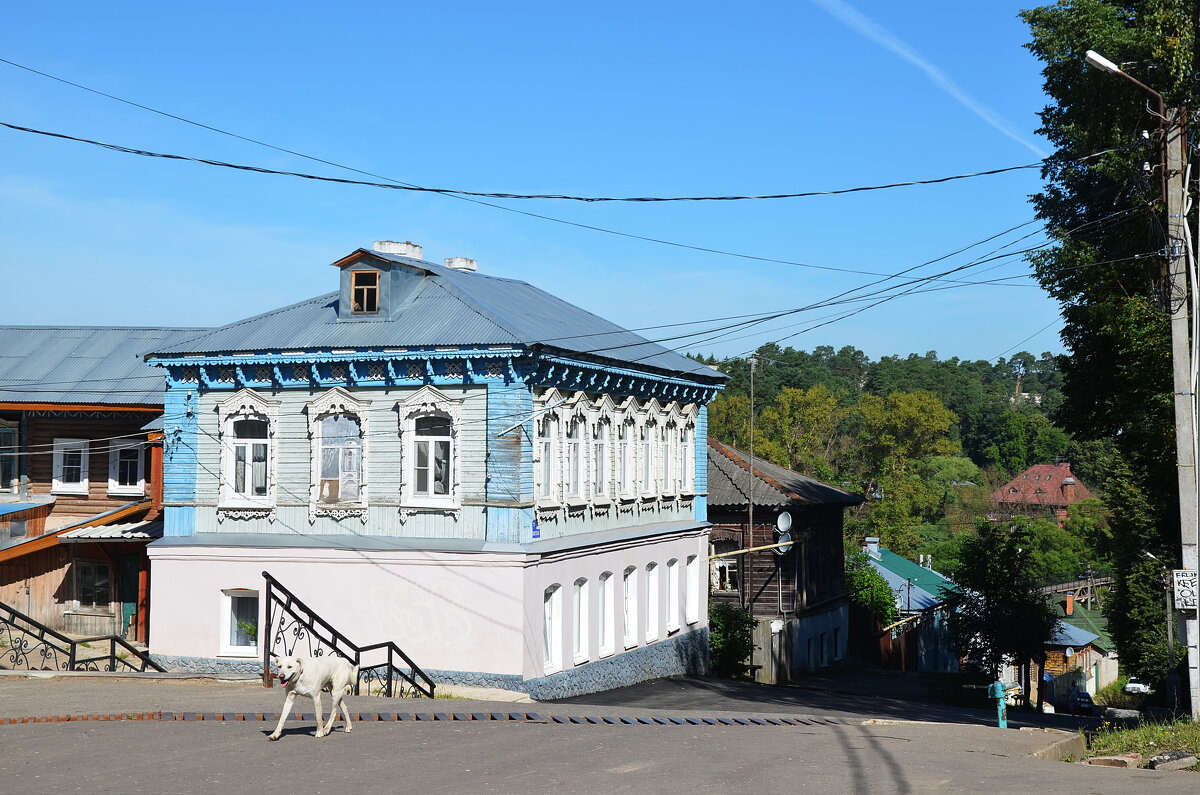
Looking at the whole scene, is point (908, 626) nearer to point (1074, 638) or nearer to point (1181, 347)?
point (1074, 638)

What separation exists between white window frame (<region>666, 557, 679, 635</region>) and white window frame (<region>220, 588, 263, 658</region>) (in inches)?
399

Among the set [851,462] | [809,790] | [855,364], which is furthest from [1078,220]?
[855,364]

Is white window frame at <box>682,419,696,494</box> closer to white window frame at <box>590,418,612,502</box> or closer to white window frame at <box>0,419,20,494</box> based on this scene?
white window frame at <box>590,418,612,502</box>

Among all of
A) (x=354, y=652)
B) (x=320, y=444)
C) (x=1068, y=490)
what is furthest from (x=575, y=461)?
(x=1068, y=490)

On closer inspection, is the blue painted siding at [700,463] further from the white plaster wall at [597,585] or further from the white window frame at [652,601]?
the white window frame at [652,601]

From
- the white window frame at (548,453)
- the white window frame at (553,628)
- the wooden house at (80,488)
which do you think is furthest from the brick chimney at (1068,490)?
the wooden house at (80,488)

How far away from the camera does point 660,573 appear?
28719mm

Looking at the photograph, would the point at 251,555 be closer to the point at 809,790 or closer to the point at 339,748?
the point at 339,748

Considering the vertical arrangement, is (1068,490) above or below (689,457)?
below

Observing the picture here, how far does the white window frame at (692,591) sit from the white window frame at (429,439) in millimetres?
9772

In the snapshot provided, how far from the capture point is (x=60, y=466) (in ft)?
93.9

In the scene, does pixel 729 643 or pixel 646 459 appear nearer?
pixel 646 459

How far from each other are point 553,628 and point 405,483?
3930mm

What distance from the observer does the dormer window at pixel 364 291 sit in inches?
972
